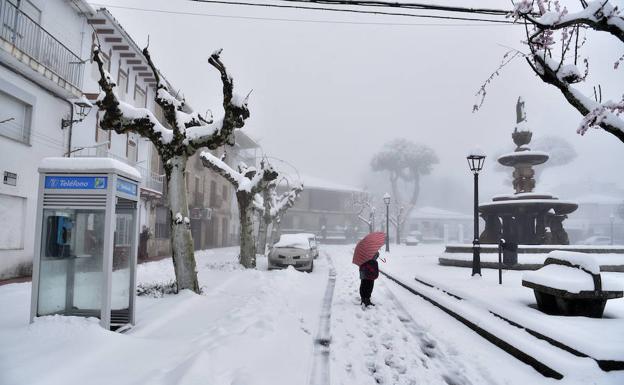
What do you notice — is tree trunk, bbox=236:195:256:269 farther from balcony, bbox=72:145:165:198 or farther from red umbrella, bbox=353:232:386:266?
red umbrella, bbox=353:232:386:266

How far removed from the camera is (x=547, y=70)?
5.36 metres

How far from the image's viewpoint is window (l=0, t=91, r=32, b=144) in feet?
39.1

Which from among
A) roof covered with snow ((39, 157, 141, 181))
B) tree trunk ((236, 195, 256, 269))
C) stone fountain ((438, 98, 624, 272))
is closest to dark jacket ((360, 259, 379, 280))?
roof covered with snow ((39, 157, 141, 181))

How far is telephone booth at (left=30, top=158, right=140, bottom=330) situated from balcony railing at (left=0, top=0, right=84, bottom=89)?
8.51m

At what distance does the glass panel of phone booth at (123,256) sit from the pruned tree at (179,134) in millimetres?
2325

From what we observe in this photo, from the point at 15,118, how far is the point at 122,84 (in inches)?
291

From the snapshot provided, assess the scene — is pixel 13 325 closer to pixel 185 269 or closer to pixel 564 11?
pixel 185 269

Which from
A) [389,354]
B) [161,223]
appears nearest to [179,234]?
[389,354]

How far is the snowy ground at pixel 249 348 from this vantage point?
402 centimetres

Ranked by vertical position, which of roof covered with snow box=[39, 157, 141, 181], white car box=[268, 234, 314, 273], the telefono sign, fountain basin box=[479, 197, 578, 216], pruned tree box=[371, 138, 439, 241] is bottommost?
white car box=[268, 234, 314, 273]

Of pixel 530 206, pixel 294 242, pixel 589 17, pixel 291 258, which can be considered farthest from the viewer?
pixel 530 206

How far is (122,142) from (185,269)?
13221 millimetres

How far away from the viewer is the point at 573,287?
6113 millimetres

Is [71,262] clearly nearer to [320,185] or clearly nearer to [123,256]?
[123,256]
